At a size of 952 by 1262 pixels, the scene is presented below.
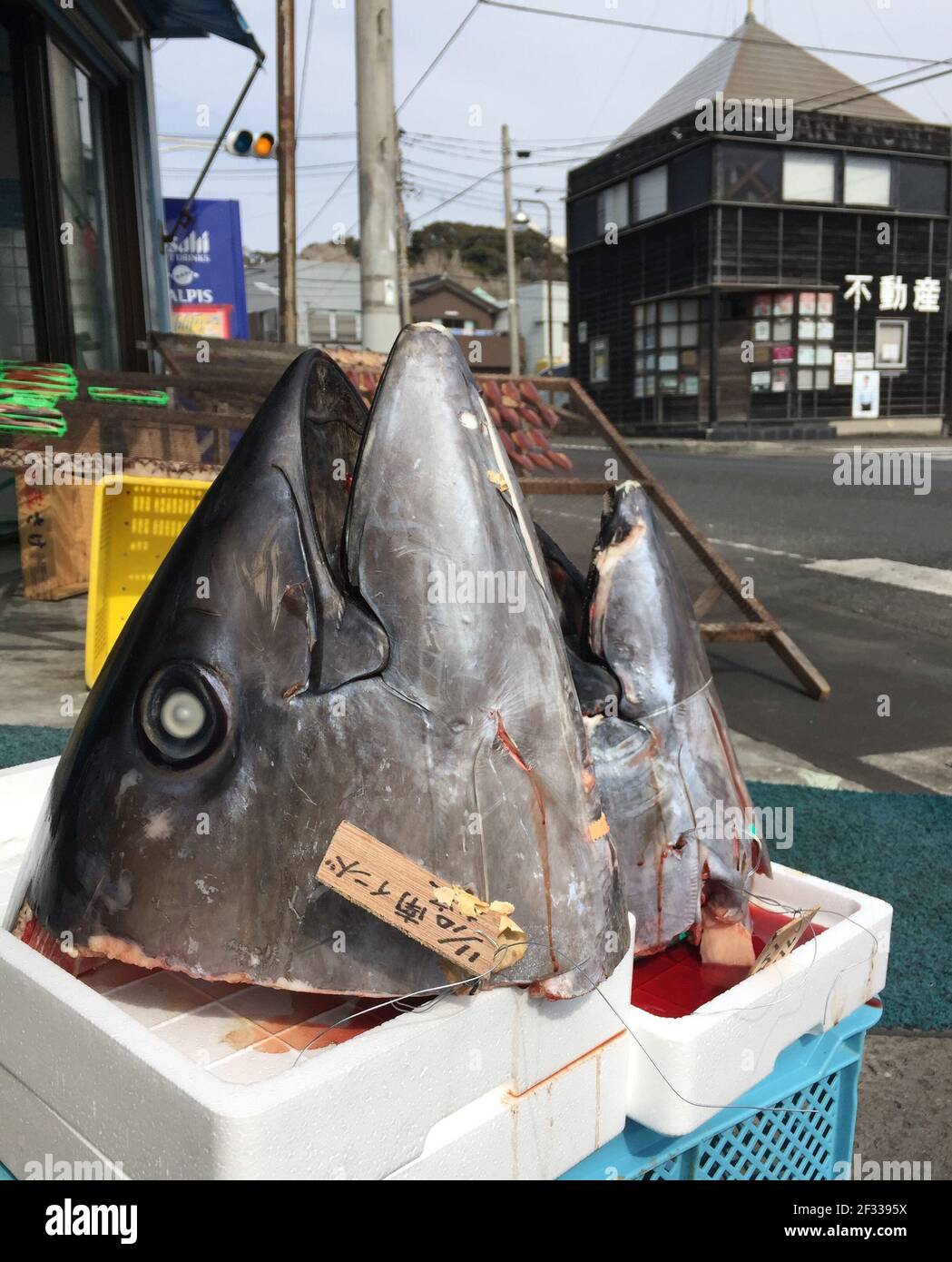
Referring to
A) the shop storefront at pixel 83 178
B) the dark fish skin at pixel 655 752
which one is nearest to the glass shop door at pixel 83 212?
the shop storefront at pixel 83 178

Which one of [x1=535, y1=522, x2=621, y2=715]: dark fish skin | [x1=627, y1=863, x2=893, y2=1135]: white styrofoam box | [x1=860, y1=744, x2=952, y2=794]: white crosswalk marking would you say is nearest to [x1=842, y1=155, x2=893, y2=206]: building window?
[x1=860, y1=744, x2=952, y2=794]: white crosswalk marking

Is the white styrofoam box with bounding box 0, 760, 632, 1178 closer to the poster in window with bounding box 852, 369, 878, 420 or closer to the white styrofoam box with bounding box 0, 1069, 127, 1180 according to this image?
the white styrofoam box with bounding box 0, 1069, 127, 1180

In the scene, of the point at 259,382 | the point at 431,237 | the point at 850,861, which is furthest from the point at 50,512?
the point at 431,237

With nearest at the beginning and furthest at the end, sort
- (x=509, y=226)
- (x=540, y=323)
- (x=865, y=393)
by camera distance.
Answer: (x=865, y=393) < (x=509, y=226) < (x=540, y=323)

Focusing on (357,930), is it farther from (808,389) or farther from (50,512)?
(808,389)

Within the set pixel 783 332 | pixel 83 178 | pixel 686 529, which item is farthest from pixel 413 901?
pixel 783 332

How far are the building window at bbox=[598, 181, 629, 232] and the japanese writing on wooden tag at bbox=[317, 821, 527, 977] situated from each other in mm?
33574

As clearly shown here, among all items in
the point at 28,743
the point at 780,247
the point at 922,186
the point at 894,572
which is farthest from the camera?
the point at 922,186

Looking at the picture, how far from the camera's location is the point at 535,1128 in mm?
1329

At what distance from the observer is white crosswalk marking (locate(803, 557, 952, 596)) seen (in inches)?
331

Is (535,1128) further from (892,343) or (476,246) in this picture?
(476,246)

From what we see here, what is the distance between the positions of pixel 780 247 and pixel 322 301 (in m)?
32.4

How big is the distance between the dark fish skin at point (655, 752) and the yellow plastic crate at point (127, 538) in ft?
12.4
